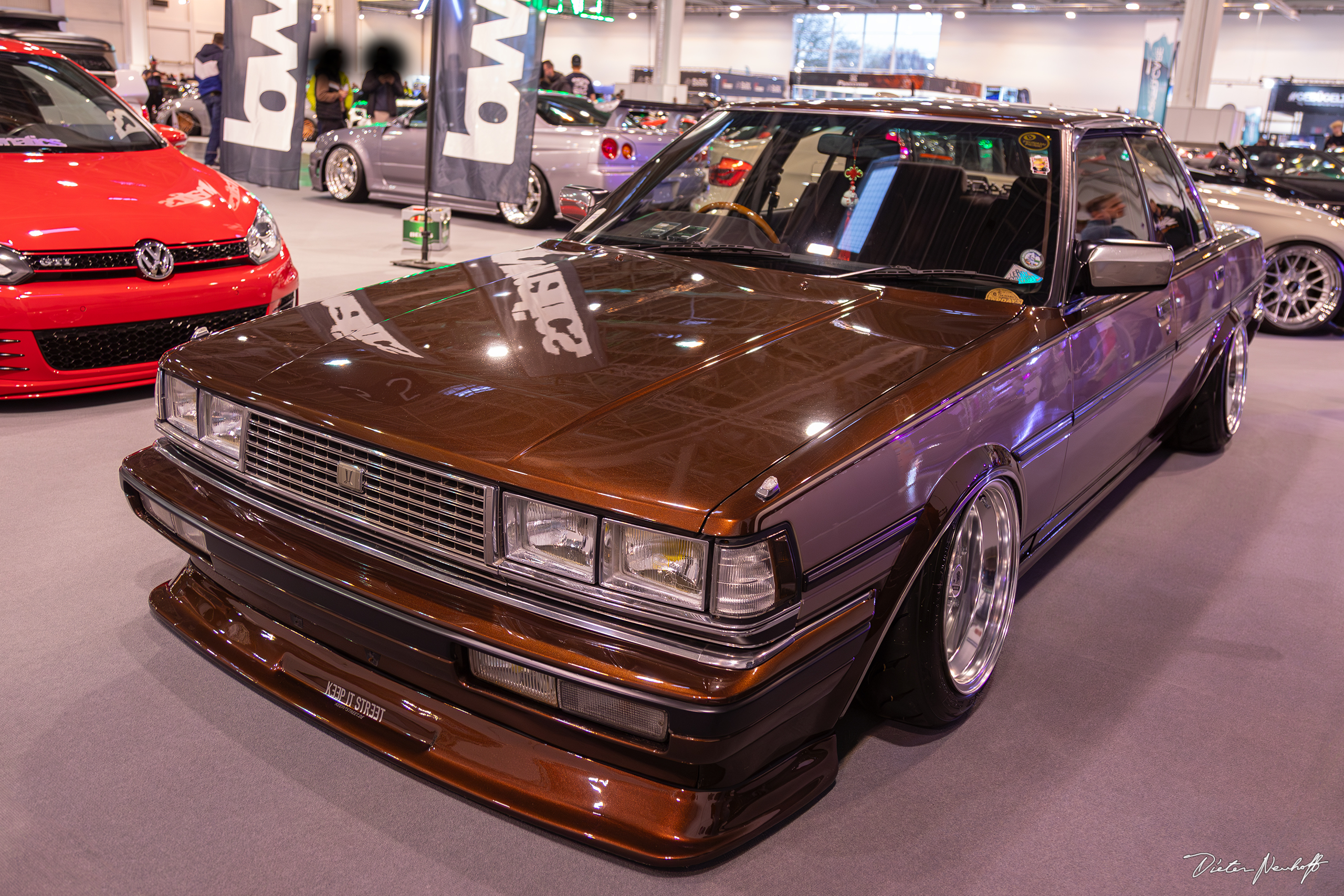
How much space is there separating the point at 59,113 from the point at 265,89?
9.06ft

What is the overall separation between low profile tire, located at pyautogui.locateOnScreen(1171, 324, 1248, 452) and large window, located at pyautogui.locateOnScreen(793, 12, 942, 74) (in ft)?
94.6

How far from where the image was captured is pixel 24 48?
15.8ft

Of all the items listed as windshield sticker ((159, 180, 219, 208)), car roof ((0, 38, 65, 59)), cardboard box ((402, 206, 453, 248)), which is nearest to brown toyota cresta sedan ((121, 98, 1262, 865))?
windshield sticker ((159, 180, 219, 208))

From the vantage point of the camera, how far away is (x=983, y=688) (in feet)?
7.65

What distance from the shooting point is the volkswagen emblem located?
153 inches

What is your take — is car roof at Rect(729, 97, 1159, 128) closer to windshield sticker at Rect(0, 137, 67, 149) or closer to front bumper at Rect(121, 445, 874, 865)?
front bumper at Rect(121, 445, 874, 865)

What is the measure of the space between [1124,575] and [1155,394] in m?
0.59

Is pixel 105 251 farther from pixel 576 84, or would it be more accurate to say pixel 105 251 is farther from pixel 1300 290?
pixel 576 84

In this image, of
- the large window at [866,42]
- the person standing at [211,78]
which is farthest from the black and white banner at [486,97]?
the large window at [866,42]

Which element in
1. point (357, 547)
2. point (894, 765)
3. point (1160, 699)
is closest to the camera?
point (357, 547)

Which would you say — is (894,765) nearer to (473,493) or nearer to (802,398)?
(802,398)

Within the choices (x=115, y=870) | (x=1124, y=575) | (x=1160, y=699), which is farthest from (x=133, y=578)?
(x=1124, y=575)

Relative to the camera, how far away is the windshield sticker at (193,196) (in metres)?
4.16

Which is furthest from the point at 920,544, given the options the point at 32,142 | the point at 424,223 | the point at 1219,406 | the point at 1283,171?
the point at 1283,171
